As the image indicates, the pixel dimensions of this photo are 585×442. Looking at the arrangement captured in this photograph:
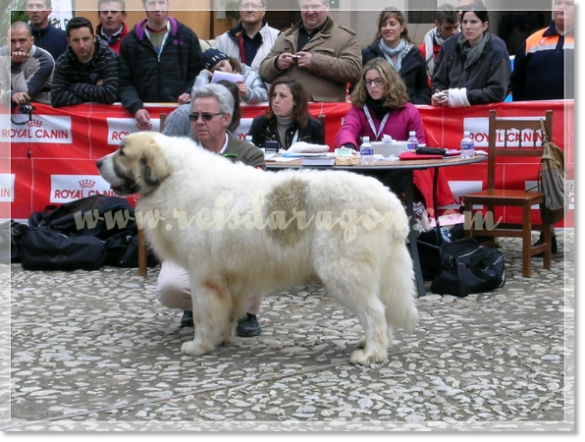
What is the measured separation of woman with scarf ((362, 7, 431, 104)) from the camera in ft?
31.4

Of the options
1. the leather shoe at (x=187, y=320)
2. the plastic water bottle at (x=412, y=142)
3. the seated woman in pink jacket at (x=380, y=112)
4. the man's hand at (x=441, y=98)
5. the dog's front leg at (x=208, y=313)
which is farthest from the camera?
the man's hand at (x=441, y=98)

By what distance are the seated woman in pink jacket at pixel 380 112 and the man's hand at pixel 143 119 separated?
2.16 m

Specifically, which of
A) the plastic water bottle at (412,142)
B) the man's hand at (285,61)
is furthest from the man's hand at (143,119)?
the plastic water bottle at (412,142)

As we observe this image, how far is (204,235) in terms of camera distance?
5.57 metres

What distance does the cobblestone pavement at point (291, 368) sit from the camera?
4.71 metres

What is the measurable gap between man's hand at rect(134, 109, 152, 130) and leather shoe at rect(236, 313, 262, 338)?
11.8 feet

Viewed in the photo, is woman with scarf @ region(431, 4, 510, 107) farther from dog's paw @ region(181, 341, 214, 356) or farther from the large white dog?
dog's paw @ region(181, 341, 214, 356)

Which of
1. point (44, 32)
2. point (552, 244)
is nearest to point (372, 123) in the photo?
point (552, 244)

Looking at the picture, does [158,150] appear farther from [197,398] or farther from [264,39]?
[264,39]

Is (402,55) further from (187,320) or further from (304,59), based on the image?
(187,320)

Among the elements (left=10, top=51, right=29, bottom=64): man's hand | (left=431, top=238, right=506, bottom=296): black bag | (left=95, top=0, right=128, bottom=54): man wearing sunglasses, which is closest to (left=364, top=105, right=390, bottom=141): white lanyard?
(left=431, top=238, right=506, bottom=296): black bag

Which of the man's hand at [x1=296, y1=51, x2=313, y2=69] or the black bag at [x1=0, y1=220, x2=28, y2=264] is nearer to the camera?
the black bag at [x1=0, y1=220, x2=28, y2=264]


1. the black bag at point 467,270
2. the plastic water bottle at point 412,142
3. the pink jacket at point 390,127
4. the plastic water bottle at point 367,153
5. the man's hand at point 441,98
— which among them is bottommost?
the black bag at point 467,270

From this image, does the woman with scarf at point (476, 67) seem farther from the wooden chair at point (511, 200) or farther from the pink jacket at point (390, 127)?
the pink jacket at point (390, 127)
